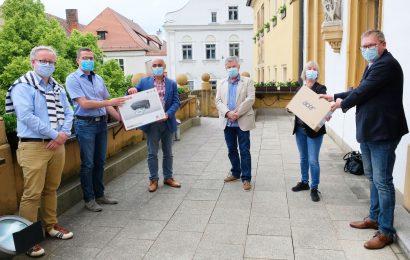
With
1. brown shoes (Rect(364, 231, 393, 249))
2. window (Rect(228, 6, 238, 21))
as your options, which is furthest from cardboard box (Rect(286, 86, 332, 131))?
window (Rect(228, 6, 238, 21))

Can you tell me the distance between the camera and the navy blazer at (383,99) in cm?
376

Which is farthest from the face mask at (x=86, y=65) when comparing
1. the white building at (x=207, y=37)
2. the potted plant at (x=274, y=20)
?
the white building at (x=207, y=37)

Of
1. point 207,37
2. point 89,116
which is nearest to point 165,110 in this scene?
point 89,116

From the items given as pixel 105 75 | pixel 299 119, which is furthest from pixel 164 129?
pixel 105 75

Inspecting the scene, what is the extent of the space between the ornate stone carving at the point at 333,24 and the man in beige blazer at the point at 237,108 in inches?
155

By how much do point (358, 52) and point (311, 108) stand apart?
3.74 metres

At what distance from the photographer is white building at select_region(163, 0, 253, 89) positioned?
44.2m

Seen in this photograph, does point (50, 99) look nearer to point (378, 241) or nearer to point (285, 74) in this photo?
point (378, 241)

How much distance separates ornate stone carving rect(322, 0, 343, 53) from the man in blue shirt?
574cm

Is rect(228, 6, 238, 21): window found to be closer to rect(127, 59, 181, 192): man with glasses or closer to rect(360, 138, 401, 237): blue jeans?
rect(127, 59, 181, 192): man with glasses

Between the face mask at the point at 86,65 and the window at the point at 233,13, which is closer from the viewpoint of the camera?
the face mask at the point at 86,65

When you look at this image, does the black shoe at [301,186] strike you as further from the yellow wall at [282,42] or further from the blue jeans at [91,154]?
the yellow wall at [282,42]

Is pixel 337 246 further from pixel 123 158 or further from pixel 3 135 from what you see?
pixel 123 158

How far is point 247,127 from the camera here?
5965mm
